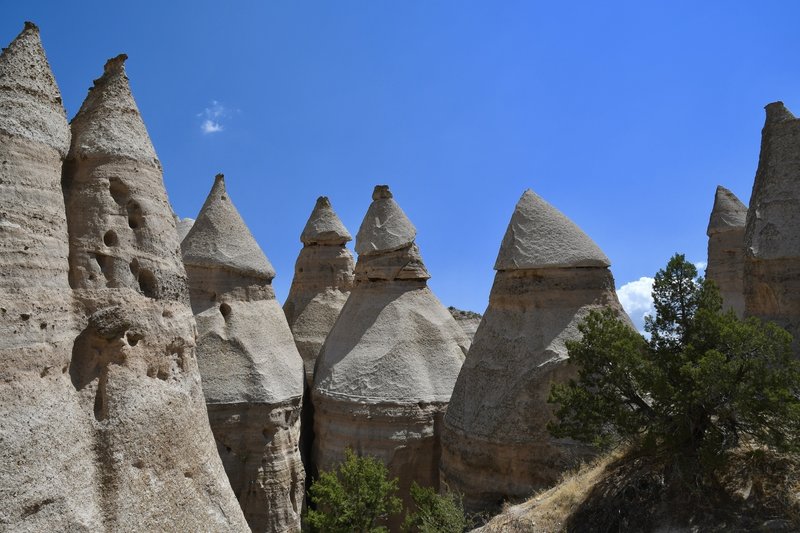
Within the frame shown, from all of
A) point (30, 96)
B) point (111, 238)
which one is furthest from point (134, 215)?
point (30, 96)

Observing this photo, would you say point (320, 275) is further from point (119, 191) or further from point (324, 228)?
point (119, 191)

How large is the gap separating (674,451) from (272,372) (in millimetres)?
8646

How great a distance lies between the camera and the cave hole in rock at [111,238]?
26.2 ft

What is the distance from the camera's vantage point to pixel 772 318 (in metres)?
12.1

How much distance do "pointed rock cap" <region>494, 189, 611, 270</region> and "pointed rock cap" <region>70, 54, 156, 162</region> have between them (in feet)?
22.0

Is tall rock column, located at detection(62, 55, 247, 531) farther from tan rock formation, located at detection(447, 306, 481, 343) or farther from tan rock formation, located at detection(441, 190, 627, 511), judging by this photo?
tan rock formation, located at detection(447, 306, 481, 343)

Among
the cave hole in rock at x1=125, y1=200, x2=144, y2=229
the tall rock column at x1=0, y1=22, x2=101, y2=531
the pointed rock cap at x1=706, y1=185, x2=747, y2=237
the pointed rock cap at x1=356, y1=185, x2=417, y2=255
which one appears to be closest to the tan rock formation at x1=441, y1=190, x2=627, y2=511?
the pointed rock cap at x1=356, y1=185, x2=417, y2=255

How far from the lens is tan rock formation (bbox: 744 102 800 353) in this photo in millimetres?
11898

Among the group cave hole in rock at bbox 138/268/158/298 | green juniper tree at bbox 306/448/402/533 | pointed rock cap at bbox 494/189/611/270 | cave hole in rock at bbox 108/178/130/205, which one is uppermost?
pointed rock cap at bbox 494/189/611/270

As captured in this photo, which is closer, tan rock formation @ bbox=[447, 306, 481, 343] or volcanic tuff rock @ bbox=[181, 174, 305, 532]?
volcanic tuff rock @ bbox=[181, 174, 305, 532]

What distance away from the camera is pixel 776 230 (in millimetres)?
12242

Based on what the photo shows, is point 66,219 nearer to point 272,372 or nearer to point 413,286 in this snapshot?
point 272,372

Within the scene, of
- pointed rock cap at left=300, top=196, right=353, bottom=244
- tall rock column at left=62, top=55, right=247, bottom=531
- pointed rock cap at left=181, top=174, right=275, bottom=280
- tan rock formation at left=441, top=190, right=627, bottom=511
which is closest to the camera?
tall rock column at left=62, top=55, right=247, bottom=531

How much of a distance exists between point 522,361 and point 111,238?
697cm
